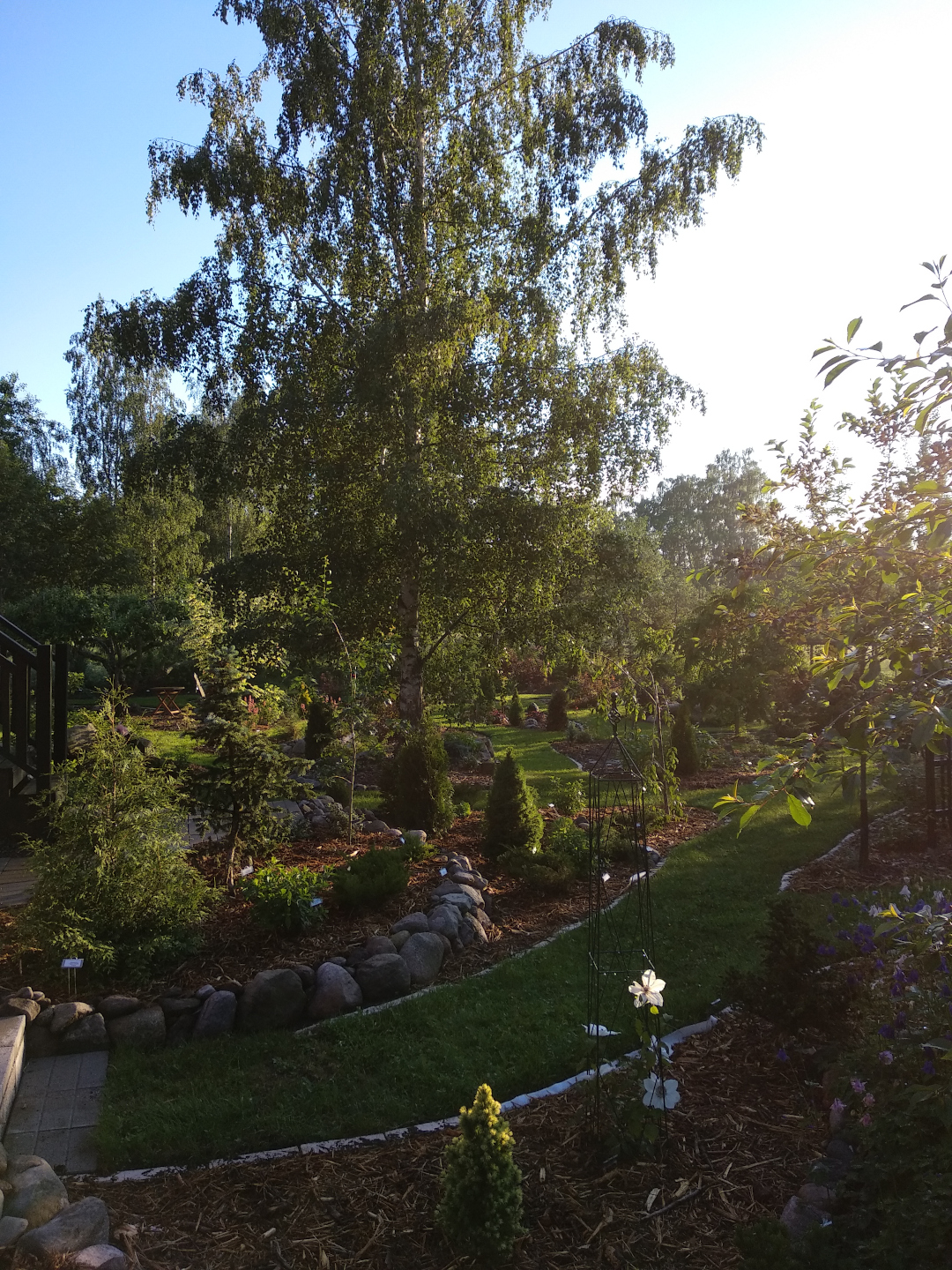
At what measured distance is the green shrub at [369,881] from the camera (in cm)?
508

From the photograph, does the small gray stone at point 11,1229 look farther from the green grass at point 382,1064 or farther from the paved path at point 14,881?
the paved path at point 14,881

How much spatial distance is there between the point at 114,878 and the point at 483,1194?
2761 millimetres

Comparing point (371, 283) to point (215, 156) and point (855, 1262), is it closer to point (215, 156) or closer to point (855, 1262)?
point (215, 156)

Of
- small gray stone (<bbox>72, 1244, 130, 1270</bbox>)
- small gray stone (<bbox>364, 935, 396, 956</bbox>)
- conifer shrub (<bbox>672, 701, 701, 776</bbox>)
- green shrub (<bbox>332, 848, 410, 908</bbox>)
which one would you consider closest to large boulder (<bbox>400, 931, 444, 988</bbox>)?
small gray stone (<bbox>364, 935, 396, 956</bbox>)

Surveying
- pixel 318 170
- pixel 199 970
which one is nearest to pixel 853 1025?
pixel 199 970

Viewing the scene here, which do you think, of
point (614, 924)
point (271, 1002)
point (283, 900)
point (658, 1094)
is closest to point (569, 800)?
point (614, 924)

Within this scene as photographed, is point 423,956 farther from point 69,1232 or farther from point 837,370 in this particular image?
point 837,370

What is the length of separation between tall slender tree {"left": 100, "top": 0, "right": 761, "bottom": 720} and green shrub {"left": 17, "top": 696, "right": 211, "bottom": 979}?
15.5ft

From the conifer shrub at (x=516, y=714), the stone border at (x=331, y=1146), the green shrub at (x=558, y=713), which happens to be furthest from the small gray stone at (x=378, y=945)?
the conifer shrub at (x=516, y=714)

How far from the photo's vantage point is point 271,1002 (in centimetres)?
403

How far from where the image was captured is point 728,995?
147 inches

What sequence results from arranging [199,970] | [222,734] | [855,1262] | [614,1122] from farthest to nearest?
[222,734] < [199,970] < [614,1122] < [855,1262]

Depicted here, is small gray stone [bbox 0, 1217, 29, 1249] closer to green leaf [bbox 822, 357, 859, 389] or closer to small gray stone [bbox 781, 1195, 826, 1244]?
small gray stone [bbox 781, 1195, 826, 1244]

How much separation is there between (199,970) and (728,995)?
2685 millimetres
